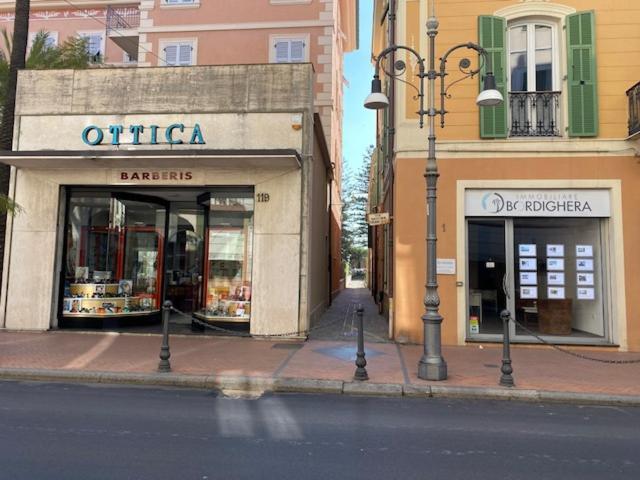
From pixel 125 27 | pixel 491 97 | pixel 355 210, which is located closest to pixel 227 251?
pixel 491 97

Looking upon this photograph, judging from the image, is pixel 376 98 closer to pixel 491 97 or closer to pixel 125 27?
pixel 491 97

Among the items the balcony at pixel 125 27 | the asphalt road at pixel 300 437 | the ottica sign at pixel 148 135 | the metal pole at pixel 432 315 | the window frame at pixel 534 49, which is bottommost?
the asphalt road at pixel 300 437

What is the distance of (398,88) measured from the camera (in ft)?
35.8

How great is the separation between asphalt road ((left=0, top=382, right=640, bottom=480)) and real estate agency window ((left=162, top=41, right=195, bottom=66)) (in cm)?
1515

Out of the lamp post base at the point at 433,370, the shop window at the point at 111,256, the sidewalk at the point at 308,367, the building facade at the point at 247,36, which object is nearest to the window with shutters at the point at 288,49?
the building facade at the point at 247,36

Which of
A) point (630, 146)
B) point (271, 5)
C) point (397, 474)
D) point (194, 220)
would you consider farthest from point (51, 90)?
point (630, 146)

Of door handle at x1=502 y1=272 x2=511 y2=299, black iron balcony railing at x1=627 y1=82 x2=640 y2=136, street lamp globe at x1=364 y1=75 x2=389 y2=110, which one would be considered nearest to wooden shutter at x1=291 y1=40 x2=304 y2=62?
street lamp globe at x1=364 y1=75 x2=389 y2=110

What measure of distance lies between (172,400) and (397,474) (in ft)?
11.4

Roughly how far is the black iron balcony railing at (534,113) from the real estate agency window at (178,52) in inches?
517

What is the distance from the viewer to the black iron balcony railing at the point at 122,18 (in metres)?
22.0

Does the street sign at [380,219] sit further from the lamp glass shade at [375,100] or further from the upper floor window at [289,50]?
the upper floor window at [289,50]

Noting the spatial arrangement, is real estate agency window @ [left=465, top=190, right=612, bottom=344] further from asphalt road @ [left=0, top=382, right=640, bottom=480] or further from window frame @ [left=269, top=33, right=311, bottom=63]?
window frame @ [left=269, top=33, right=311, bottom=63]

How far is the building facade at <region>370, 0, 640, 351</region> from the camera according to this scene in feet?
33.4

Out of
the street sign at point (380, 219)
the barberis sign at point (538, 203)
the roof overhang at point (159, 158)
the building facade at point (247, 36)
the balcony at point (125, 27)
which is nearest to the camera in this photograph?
the roof overhang at point (159, 158)
